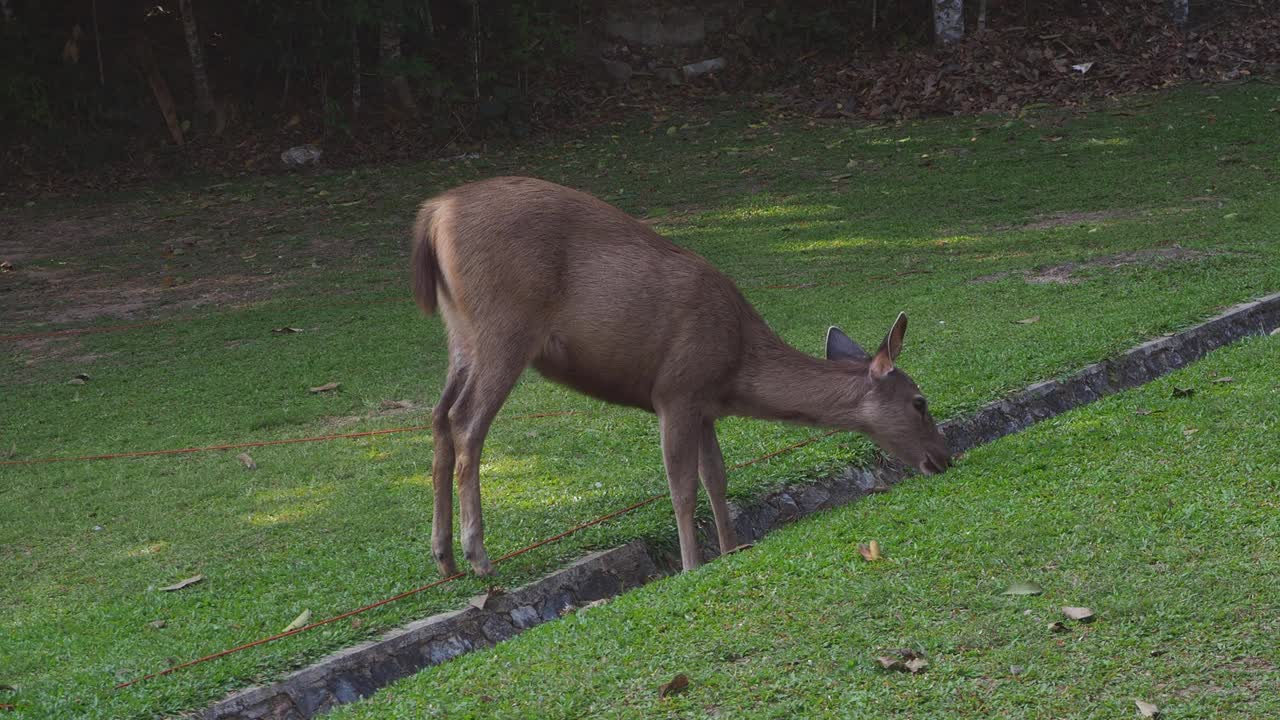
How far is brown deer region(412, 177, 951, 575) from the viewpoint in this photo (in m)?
5.30

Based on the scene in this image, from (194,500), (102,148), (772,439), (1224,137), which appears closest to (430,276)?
(194,500)

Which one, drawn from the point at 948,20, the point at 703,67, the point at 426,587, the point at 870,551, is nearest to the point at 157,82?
the point at 703,67

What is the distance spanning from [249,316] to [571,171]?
6.07 m

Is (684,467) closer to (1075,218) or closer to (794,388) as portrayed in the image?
(794,388)

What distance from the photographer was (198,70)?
57.8ft

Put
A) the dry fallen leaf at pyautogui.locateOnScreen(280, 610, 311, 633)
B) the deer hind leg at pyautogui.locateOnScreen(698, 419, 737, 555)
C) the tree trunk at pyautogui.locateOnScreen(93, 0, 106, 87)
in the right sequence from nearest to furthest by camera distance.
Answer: the dry fallen leaf at pyautogui.locateOnScreen(280, 610, 311, 633), the deer hind leg at pyautogui.locateOnScreen(698, 419, 737, 555), the tree trunk at pyautogui.locateOnScreen(93, 0, 106, 87)

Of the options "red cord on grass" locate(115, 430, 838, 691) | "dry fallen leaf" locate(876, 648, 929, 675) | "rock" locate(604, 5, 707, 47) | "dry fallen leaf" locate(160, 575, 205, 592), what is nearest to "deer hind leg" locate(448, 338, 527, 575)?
"red cord on grass" locate(115, 430, 838, 691)

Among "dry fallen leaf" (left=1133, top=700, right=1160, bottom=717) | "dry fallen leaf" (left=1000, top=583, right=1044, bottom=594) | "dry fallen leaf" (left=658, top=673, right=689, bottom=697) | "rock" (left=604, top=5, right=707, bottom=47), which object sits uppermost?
"rock" (left=604, top=5, right=707, bottom=47)

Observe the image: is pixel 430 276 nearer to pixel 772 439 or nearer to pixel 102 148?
pixel 772 439

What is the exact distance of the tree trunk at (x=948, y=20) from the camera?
1825cm

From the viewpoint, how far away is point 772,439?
6.91 meters

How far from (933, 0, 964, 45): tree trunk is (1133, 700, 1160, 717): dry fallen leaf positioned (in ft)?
52.8

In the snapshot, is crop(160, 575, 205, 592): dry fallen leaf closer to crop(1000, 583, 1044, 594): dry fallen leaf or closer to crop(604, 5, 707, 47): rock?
crop(1000, 583, 1044, 594): dry fallen leaf

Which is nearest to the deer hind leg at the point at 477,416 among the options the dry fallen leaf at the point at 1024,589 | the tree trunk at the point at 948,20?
the dry fallen leaf at the point at 1024,589
